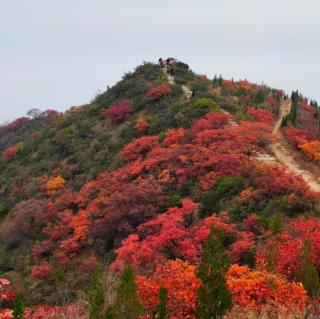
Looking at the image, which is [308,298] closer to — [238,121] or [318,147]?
[318,147]

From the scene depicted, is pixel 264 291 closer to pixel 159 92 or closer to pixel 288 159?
pixel 288 159

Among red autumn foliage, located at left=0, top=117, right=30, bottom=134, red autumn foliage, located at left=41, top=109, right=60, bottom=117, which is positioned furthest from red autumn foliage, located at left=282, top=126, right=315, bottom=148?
red autumn foliage, located at left=0, top=117, right=30, bottom=134

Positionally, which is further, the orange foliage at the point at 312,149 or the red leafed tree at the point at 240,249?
the orange foliage at the point at 312,149

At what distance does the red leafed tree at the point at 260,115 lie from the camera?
40084 mm

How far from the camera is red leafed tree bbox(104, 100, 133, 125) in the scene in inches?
1932

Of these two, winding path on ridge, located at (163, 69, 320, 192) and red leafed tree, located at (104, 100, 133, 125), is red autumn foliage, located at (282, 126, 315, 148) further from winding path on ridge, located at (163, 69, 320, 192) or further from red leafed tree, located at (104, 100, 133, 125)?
red leafed tree, located at (104, 100, 133, 125)

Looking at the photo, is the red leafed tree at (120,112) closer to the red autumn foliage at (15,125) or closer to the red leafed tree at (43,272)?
the red leafed tree at (43,272)

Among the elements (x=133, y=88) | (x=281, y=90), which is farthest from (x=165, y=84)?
(x=281, y=90)

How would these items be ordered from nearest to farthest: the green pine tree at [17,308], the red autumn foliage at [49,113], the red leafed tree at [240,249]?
1. the green pine tree at [17,308]
2. the red leafed tree at [240,249]
3. the red autumn foliage at [49,113]

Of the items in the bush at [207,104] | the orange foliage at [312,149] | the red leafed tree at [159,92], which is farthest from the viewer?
the red leafed tree at [159,92]

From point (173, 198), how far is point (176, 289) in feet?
44.2

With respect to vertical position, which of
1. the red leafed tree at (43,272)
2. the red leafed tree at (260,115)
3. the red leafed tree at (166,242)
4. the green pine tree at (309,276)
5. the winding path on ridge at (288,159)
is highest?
the red leafed tree at (260,115)

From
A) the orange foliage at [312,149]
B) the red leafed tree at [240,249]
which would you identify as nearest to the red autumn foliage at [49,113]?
the orange foliage at [312,149]

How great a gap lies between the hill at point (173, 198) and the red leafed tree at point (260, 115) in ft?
0.43
